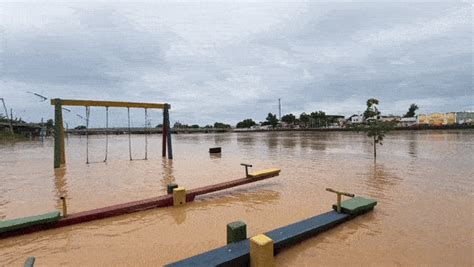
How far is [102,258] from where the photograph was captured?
4410 millimetres

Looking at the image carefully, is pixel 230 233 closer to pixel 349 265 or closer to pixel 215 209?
pixel 349 265

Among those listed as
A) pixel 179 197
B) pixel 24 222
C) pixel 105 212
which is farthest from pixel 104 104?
pixel 24 222

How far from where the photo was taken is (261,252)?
12.4 ft

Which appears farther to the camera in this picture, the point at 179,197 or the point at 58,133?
the point at 58,133

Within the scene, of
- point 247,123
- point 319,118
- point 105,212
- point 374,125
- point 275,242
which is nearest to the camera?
point 275,242

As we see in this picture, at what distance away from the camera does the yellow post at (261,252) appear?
3783 mm

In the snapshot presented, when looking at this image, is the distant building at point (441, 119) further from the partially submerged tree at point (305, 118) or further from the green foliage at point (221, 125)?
the green foliage at point (221, 125)

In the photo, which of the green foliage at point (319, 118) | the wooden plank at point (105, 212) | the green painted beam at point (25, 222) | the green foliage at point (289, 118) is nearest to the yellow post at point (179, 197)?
the wooden plank at point (105, 212)

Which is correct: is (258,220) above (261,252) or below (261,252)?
below

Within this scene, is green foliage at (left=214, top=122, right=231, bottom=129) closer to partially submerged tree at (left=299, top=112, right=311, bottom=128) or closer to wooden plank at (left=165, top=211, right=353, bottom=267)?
partially submerged tree at (left=299, top=112, right=311, bottom=128)

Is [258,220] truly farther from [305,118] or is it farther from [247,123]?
[247,123]

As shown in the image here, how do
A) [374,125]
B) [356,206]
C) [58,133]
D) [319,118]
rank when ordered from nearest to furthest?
1. [356,206]
2. [58,133]
3. [374,125]
4. [319,118]

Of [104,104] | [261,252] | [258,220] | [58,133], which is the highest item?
[104,104]

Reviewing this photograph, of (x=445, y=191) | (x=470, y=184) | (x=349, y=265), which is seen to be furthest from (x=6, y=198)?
(x=470, y=184)
